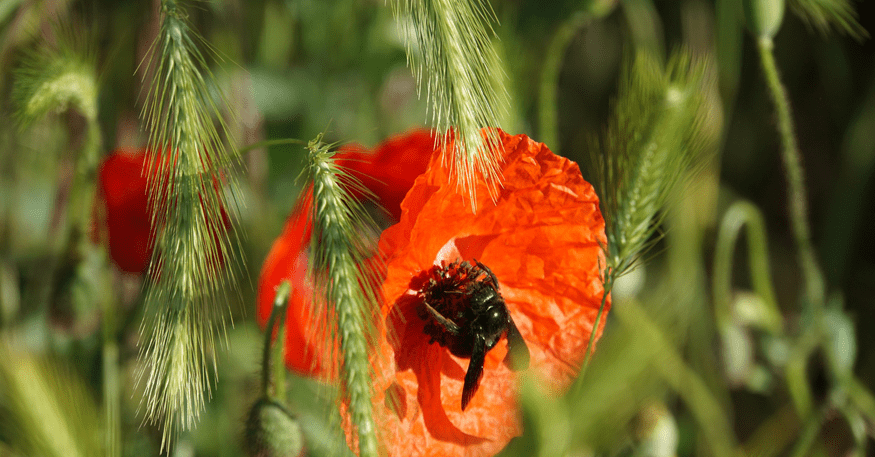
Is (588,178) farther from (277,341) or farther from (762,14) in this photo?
(277,341)

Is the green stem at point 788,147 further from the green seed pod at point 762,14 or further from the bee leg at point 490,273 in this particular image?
the bee leg at point 490,273

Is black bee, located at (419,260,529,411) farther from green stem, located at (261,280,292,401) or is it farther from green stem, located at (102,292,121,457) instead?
green stem, located at (102,292,121,457)

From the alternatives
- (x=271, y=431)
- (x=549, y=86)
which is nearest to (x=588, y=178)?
(x=549, y=86)

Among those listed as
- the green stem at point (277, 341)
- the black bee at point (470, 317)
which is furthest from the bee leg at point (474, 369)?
the green stem at point (277, 341)

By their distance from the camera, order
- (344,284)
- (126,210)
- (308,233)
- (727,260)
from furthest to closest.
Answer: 1. (727,260)
2. (126,210)
3. (308,233)
4. (344,284)

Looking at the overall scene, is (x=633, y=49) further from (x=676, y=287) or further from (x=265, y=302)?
(x=265, y=302)

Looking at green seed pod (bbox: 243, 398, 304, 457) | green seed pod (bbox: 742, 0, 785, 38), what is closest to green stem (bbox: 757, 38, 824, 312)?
green seed pod (bbox: 742, 0, 785, 38)
